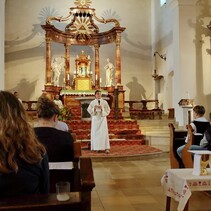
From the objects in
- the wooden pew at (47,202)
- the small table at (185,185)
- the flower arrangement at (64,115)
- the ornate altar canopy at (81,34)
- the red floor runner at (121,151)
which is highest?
the ornate altar canopy at (81,34)

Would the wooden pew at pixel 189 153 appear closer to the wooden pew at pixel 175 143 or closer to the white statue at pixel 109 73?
the wooden pew at pixel 175 143

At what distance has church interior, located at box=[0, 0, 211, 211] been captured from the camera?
12.4 metres

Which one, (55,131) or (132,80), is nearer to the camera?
(55,131)

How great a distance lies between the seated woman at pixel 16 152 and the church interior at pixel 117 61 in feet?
22.0

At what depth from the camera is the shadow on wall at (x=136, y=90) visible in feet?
57.2

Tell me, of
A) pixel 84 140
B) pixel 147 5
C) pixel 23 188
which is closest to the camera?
pixel 23 188

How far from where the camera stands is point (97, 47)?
16.4 m

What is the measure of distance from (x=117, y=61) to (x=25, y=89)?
4.69 meters

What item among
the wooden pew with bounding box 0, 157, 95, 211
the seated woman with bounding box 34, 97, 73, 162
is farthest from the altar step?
the wooden pew with bounding box 0, 157, 95, 211

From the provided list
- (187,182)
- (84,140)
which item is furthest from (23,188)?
(84,140)

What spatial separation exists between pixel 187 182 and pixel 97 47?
44.6ft

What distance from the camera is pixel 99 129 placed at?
8.86 m

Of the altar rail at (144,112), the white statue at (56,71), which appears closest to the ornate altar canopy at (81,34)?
the white statue at (56,71)

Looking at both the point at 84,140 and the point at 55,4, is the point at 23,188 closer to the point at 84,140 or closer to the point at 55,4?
the point at 84,140
